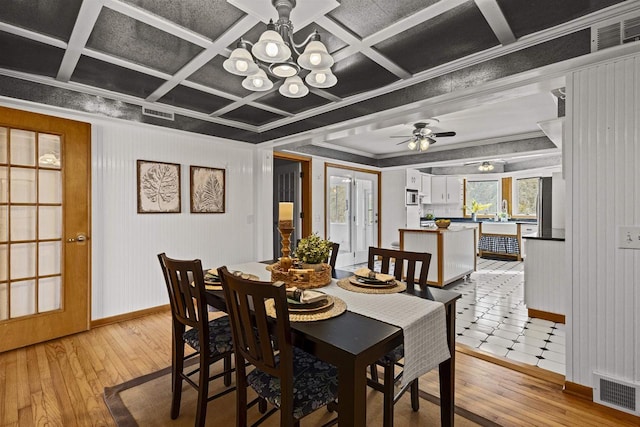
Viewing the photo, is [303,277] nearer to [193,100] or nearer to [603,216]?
[603,216]

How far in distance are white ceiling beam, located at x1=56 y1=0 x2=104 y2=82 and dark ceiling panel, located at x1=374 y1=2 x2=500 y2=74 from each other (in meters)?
1.89

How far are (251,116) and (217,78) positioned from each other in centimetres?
114

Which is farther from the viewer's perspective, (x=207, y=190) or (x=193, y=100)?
(x=207, y=190)

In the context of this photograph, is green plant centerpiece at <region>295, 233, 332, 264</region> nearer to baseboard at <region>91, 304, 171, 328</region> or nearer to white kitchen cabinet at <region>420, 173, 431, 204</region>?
baseboard at <region>91, 304, 171, 328</region>

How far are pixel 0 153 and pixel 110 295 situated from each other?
1.62m

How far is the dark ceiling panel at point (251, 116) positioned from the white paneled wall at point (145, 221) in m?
0.36

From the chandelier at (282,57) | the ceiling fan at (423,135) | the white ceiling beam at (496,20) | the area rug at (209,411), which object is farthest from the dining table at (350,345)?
the ceiling fan at (423,135)

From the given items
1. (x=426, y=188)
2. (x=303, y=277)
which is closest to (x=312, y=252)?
(x=303, y=277)

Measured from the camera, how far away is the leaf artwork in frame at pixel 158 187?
3594mm

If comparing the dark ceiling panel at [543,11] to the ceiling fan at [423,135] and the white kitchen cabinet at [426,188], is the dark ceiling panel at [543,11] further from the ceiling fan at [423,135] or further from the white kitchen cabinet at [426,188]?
the white kitchen cabinet at [426,188]

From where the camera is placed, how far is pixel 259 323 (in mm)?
1366

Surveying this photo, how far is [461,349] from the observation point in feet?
9.30

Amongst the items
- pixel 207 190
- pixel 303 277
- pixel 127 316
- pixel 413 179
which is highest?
pixel 413 179

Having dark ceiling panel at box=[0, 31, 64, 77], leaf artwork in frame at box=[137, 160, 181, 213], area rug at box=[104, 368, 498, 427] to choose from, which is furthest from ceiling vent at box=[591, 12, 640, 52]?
leaf artwork in frame at box=[137, 160, 181, 213]
